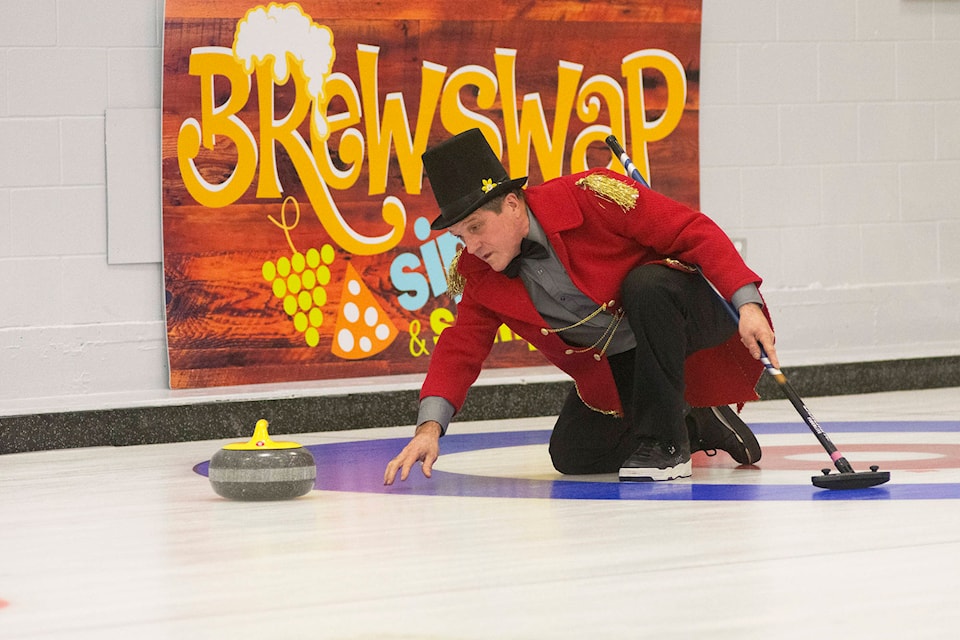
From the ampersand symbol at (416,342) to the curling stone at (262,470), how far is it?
2327 mm

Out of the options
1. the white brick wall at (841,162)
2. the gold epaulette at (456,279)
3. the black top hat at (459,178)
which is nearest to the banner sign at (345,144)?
the white brick wall at (841,162)

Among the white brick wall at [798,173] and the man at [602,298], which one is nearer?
the man at [602,298]

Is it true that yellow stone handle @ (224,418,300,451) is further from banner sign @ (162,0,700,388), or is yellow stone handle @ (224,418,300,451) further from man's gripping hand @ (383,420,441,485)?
banner sign @ (162,0,700,388)

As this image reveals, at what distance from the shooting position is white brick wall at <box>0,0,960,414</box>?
484 cm

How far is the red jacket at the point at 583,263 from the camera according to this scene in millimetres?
2971

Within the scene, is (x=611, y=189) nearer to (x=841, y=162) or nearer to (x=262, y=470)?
(x=262, y=470)

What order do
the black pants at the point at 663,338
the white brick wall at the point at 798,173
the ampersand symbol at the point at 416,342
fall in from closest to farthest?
1. the black pants at the point at 663,338
2. the white brick wall at the point at 798,173
3. the ampersand symbol at the point at 416,342

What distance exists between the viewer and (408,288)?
205 inches

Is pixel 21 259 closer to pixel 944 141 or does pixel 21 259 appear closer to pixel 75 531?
pixel 75 531

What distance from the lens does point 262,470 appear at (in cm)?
282

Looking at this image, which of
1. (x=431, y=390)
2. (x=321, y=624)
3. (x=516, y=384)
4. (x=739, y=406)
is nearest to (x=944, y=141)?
(x=516, y=384)

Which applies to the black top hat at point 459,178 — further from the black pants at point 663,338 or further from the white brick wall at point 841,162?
the white brick wall at point 841,162

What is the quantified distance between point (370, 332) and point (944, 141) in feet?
8.24

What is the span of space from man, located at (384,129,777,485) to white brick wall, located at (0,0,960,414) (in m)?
2.07
